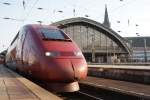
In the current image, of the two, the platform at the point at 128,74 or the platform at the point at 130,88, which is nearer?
the platform at the point at 130,88

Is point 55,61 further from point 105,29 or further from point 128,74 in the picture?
point 105,29

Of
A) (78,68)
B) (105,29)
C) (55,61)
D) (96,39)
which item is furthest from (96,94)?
(96,39)

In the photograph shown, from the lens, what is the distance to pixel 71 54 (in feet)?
43.5

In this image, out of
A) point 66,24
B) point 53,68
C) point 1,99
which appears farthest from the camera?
point 66,24

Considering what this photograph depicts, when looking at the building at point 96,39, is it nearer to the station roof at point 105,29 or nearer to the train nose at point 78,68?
the station roof at point 105,29

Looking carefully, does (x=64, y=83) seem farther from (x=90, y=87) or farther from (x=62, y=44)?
(x=90, y=87)

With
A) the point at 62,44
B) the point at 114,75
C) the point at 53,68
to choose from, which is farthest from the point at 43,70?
the point at 114,75

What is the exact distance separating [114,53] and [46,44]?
9100cm

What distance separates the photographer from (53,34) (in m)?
14.8

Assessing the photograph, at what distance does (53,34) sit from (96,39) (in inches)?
3773

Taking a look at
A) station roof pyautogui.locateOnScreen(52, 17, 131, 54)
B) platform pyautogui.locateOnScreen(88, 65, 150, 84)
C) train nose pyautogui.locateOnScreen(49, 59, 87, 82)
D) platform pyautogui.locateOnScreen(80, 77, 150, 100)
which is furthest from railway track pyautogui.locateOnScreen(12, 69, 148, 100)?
station roof pyautogui.locateOnScreen(52, 17, 131, 54)

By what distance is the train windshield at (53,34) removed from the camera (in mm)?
14432

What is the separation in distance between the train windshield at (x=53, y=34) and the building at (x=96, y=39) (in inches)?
3381

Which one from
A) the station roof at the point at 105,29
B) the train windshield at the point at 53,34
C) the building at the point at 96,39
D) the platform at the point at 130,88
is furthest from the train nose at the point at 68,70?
the station roof at the point at 105,29
